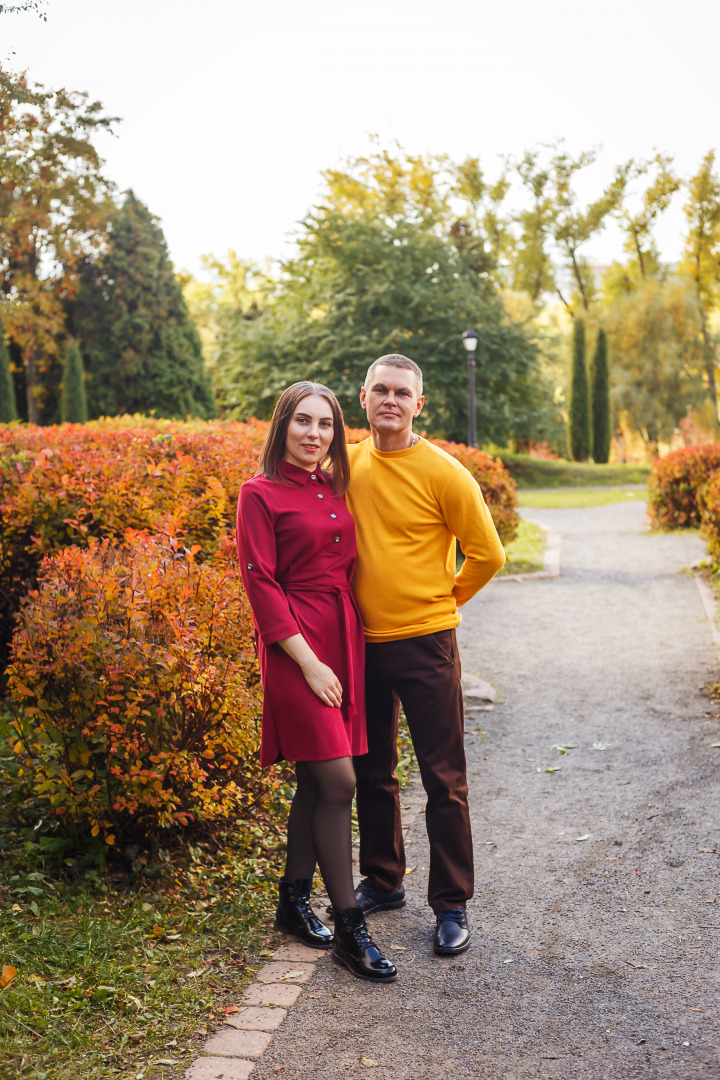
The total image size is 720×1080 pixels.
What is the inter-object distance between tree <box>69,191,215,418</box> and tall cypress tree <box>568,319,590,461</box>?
1483 cm

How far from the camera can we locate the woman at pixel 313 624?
3.05 meters

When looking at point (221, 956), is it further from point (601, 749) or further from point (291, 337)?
point (291, 337)

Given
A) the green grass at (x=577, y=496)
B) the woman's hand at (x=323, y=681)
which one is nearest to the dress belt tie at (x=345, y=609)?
the woman's hand at (x=323, y=681)

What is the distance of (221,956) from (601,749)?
3.10 metres

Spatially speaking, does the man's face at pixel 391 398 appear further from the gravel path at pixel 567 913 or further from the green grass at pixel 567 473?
the green grass at pixel 567 473

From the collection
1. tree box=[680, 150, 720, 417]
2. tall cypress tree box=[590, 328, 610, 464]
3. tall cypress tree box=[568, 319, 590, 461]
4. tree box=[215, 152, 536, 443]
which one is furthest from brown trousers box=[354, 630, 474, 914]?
tree box=[680, 150, 720, 417]

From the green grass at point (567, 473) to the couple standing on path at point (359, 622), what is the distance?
2543 cm

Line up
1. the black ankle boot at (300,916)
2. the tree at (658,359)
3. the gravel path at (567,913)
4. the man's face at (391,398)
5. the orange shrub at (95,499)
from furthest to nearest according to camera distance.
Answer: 1. the tree at (658,359)
2. the orange shrub at (95,499)
3. the black ankle boot at (300,916)
4. the man's face at (391,398)
5. the gravel path at (567,913)

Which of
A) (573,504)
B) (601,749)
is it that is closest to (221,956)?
(601,749)

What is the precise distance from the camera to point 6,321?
2669 cm

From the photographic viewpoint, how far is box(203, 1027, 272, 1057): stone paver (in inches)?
108

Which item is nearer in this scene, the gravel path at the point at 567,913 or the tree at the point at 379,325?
the gravel path at the point at 567,913

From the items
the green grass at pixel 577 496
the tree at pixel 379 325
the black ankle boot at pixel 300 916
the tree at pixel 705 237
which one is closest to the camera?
the black ankle boot at pixel 300 916

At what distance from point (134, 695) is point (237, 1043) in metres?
1.33
